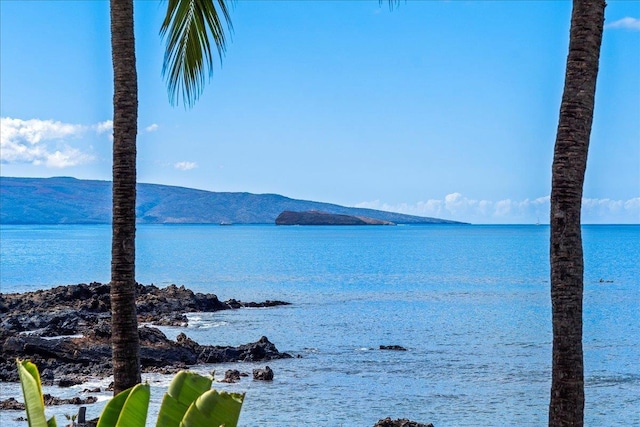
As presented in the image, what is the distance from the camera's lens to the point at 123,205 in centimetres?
1032

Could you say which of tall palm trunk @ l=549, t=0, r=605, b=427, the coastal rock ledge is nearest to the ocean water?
the coastal rock ledge

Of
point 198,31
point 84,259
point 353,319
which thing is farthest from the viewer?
point 84,259

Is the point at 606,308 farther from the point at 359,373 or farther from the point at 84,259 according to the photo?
the point at 84,259

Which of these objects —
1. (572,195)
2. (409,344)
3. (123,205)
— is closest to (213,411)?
(572,195)

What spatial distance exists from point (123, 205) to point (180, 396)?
6723 mm

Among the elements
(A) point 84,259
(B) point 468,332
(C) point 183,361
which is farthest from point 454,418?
(A) point 84,259

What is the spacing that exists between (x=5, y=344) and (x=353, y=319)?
19.8 meters

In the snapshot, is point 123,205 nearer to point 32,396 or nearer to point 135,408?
point 135,408

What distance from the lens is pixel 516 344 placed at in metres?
31.2

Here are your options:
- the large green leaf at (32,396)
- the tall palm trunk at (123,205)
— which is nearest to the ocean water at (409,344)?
the tall palm trunk at (123,205)

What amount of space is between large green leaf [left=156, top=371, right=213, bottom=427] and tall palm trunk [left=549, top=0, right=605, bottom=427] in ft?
14.5

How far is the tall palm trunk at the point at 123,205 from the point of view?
1034 cm

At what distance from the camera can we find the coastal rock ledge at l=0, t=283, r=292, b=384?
21078 mm

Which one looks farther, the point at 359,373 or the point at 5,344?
the point at 359,373
